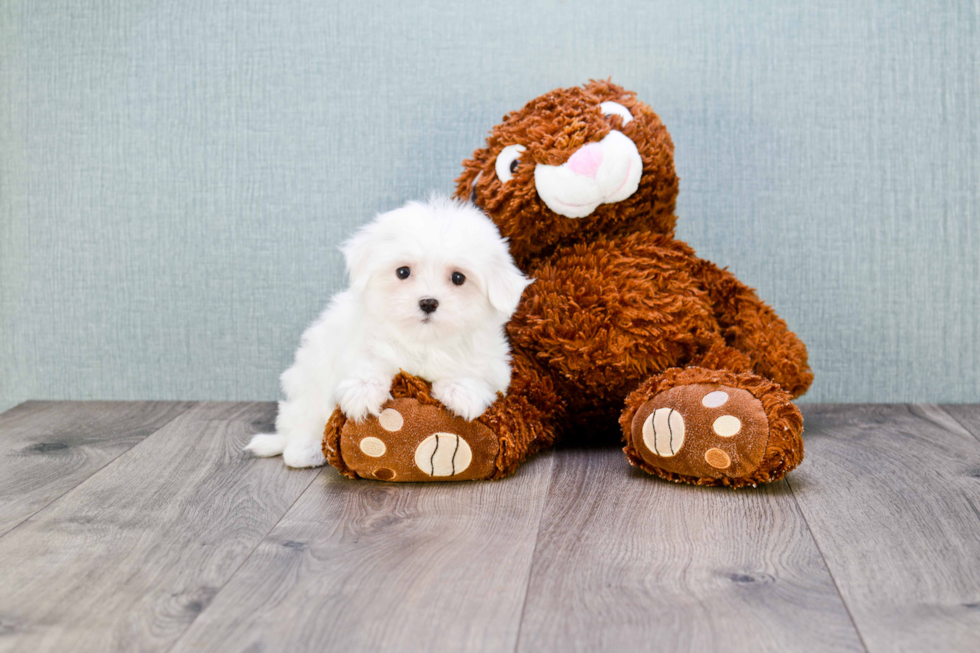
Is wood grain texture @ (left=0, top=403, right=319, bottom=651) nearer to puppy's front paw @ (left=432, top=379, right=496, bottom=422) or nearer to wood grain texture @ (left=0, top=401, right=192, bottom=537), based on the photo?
wood grain texture @ (left=0, top=401, right=192, bottom=537)

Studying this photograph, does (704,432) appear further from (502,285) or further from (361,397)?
(361,397)

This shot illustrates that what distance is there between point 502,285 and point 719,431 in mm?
369

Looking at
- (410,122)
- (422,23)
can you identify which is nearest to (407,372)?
(410,122)

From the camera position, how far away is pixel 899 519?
42.7 inches

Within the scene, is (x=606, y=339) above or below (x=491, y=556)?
above

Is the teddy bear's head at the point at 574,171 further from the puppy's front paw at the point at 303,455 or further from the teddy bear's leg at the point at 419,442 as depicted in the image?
the puppy's front paw at the point at 303,455

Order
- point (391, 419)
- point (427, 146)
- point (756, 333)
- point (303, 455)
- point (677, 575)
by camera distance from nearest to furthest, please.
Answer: point (677, 575)
point (391, 419)
point (303, 455)
point (756, 333)
point (427, 146)

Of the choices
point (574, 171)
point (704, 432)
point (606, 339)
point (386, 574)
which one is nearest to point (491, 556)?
point (386, 574)

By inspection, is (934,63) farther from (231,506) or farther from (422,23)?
(231,506)

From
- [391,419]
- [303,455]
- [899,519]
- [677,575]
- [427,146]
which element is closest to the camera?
[677,575]

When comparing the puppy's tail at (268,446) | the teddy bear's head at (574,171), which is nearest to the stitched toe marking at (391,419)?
the puppy's tail at (268,446)

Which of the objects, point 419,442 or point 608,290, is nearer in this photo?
point 419,442

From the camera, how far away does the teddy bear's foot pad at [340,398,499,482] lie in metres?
1.20

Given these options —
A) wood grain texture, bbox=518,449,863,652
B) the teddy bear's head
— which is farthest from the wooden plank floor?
the teddy bear's head
